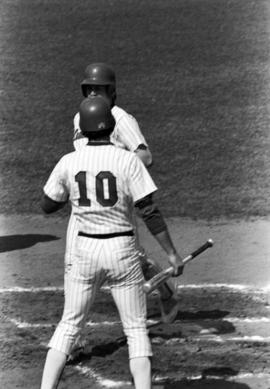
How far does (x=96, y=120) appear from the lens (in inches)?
228

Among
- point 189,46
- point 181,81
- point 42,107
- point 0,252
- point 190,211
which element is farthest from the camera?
point 189,46

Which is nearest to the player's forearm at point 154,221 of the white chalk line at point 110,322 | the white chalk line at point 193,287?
the white chalk line at point 110,322

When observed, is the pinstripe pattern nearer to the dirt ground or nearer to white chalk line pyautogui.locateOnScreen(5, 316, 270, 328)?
the dirt ground

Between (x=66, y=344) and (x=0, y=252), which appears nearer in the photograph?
(x=66, y=344)

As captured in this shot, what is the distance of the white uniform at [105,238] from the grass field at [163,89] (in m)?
5.50

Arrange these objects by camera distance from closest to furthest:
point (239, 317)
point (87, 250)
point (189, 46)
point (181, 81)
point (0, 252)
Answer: point (87, 250)
point (239, 317)
point (0, 252)
point (181, 81)
point (189, 46)

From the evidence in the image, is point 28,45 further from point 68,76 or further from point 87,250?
point 87,250

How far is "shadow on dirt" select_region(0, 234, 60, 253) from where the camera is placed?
10008mm

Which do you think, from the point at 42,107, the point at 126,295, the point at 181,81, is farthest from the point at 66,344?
the point at 181,81

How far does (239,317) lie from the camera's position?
7.73m

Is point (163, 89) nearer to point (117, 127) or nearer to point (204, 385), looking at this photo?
point (117, 127)

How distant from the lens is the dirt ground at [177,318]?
260 inches

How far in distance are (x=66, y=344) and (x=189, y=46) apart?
47.4 ft

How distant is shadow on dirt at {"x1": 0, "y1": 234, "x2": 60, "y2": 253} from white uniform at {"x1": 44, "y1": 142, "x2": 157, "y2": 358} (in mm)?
4102
